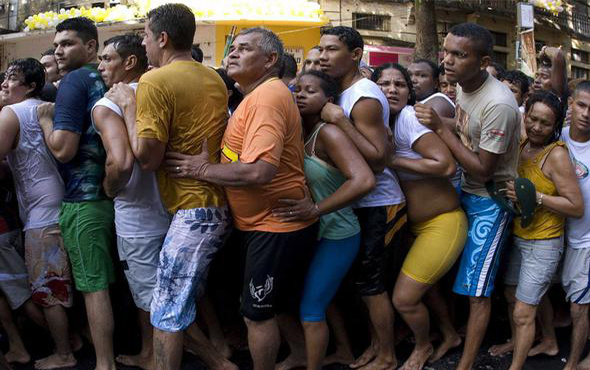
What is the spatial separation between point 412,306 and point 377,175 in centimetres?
89

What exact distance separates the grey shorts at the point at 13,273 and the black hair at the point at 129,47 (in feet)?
4.86

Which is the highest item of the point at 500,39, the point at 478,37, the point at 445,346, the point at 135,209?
the point at 478,37

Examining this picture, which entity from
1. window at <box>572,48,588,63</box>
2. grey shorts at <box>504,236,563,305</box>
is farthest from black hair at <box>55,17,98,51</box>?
window at <box>572,48,588,63</box>

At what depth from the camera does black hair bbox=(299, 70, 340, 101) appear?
→ 377 cm

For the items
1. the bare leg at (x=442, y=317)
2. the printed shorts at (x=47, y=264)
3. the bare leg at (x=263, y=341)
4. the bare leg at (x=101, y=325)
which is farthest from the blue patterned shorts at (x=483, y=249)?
the printed shorts at (x=47, y=264)

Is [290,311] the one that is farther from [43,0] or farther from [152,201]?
[43,0]

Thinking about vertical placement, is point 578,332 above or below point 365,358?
above

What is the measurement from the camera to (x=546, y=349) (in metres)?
4.57

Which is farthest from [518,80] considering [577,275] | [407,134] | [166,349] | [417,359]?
[166,349]

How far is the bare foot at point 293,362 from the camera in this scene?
4.15 meters

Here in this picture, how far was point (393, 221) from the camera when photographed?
407cm

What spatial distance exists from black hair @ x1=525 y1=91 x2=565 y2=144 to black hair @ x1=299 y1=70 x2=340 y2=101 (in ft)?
4.66

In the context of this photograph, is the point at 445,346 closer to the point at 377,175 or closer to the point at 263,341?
the point at 377,175

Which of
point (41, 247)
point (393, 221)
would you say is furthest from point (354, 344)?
point (41, 247)
